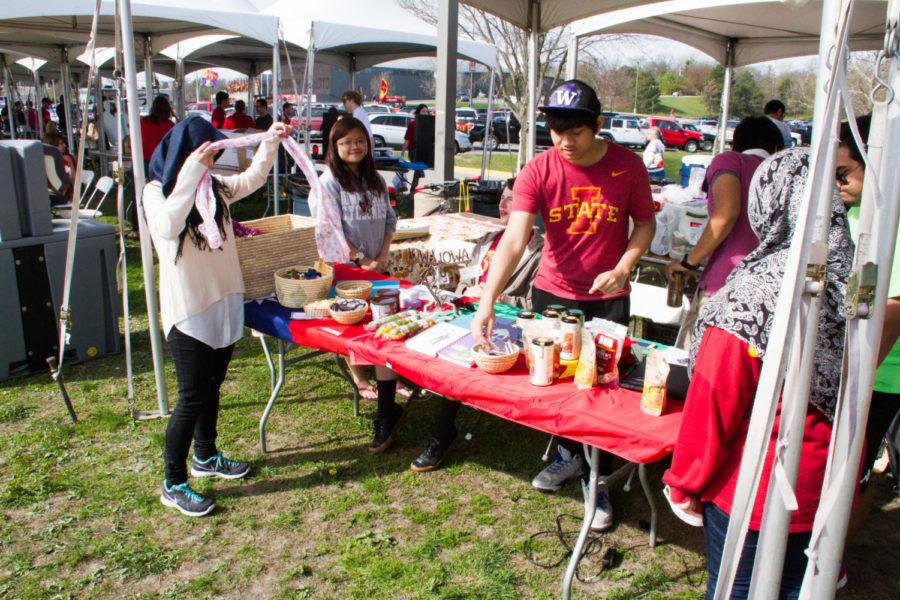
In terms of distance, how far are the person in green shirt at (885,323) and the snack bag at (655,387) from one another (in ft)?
1.83

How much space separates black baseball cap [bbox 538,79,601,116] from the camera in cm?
236

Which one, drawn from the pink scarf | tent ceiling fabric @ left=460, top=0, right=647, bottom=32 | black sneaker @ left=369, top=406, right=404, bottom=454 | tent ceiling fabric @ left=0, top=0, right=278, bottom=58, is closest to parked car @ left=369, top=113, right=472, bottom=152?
tent ceiling fabric @ left=0, top=0, right=278, bottom=58

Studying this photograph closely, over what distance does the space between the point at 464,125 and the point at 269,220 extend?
72.4 ft

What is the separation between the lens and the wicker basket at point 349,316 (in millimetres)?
2793

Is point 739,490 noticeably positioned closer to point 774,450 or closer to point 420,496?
point 774,450

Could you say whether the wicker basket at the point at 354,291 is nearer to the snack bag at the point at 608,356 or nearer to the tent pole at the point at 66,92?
the snack bag at the point at 608,356

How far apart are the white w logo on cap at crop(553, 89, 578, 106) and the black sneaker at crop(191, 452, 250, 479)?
82.6 inches

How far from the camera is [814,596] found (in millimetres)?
1437

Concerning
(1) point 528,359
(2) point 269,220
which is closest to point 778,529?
(1) point 528,359

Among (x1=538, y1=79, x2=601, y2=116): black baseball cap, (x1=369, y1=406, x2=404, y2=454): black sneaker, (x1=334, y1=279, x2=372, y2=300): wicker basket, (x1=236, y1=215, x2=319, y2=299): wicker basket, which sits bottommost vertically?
(x1=369, y1=406, x2=404, y2=454): black sneaker

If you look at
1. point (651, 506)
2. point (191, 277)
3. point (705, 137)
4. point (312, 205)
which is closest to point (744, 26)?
point (312, 205)

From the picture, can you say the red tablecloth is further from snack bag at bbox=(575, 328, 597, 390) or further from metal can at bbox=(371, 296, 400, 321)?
metal can at bbox=(371, 296, 400, 321)

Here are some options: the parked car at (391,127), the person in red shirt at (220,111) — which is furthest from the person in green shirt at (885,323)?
the parked car at (391,127)

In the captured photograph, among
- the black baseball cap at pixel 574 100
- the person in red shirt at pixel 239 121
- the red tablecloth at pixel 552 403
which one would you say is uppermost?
the person in red shirt at pixel 239 121
